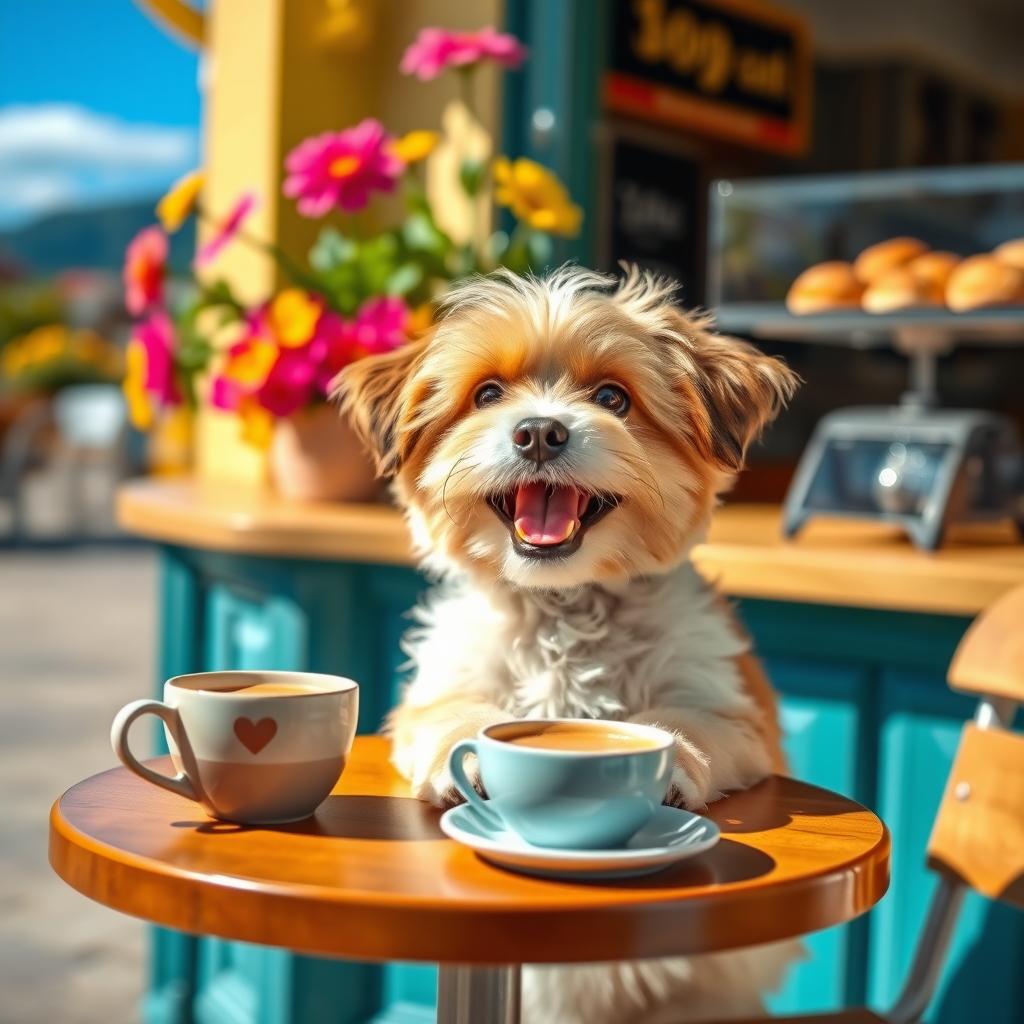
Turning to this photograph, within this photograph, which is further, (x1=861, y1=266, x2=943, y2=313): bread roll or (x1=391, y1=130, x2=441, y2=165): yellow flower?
(x1=391, y1=130, x2=441, y2=165): yellow flower

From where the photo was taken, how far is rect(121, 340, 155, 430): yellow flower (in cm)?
338

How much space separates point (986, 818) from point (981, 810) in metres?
0.01

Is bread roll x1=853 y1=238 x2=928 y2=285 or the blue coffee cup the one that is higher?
bread roll x1=853 y1=238 x2=928 y2=285

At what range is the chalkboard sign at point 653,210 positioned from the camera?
4453 mm

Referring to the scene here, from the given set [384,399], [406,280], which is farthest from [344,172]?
[384,399]

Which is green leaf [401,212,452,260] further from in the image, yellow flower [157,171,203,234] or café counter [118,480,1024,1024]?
café counter [118,480,1024,1024]

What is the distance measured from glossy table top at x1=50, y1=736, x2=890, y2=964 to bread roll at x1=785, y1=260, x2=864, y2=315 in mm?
1757

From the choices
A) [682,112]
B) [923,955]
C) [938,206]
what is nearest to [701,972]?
[923,955]

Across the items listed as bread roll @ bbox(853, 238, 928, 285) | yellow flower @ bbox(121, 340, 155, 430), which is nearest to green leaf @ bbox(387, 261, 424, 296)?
yellow flower @ bbox(121, 340, 155, 430)

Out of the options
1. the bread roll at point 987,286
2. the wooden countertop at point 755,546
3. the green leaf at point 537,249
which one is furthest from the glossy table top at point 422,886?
the green leaf at point 537,249

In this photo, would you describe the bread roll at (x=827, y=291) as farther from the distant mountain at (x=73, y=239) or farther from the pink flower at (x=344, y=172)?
the distant mountain at (x=73, y=239)

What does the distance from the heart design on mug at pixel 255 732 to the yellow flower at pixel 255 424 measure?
6.85ft

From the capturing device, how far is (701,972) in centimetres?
173

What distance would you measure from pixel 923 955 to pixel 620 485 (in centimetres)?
83
